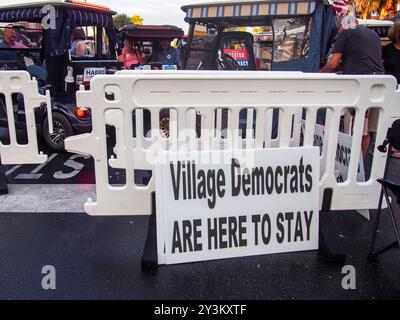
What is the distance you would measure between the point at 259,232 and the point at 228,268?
336 mm

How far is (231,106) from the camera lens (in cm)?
256

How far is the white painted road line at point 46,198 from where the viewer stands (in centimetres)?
354

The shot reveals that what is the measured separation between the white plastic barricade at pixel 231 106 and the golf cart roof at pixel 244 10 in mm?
2858

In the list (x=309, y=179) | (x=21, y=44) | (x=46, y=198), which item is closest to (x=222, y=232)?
(x=309, y=179)

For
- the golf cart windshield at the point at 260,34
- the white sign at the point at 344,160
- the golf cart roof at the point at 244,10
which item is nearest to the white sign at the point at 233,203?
the white sign at the point at 344,160

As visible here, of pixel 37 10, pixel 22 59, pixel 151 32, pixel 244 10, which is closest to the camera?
pixel 37 10

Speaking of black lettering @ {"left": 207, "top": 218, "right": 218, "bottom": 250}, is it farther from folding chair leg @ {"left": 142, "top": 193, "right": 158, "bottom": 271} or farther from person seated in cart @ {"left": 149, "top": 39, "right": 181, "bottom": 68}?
person seated in cart @ {"left": 149, "top": 39, "right": 181, "bottom": 68}

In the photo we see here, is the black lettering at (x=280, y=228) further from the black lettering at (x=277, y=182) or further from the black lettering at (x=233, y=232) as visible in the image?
the black lettering at (x=233, y=232)

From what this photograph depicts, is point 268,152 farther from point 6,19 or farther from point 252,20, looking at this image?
point 6,19

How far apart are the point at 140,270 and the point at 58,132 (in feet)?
11.7

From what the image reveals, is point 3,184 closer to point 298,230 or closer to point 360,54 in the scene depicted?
point 298,230

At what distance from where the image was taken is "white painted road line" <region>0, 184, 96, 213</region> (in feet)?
11.6

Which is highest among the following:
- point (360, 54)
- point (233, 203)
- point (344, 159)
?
point (360, 54)

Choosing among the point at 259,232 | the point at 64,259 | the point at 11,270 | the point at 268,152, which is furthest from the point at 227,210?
the point at 11,270
